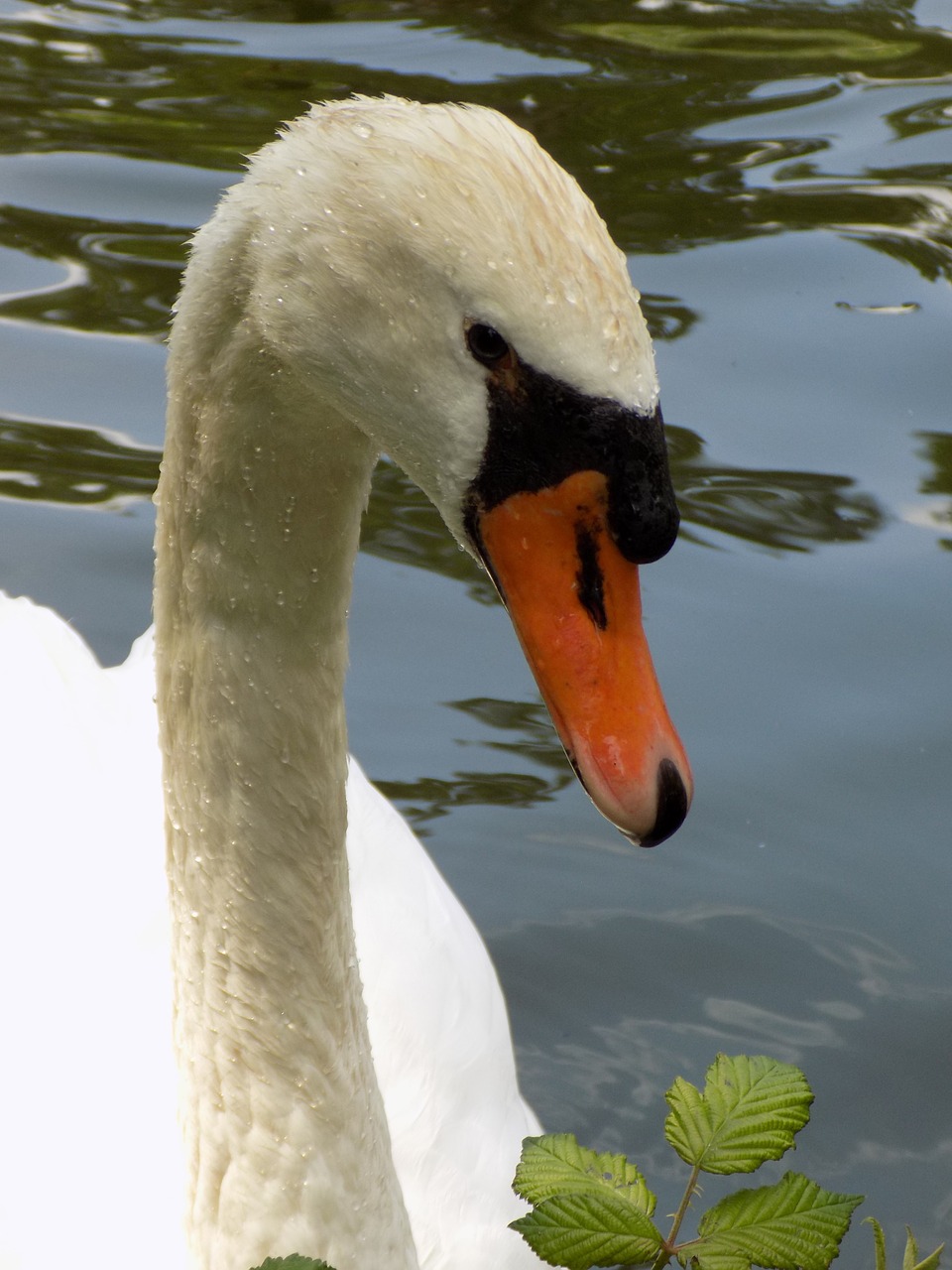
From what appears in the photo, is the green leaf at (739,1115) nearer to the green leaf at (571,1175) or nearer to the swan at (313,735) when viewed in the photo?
the green leaf at (571,1175)

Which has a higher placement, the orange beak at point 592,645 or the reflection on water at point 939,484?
the orange beak at point 592,645

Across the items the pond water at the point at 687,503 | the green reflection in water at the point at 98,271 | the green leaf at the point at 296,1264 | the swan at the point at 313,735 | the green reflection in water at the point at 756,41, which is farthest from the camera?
the green reflection in water at the point at 756,41

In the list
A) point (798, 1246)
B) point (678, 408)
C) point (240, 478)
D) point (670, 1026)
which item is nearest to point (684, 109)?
point (678, 408)

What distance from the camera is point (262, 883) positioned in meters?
2.68

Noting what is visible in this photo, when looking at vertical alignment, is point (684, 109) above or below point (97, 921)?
above

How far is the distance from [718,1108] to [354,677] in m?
2.92

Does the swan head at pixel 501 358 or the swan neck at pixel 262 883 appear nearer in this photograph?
the swan head at pixel 501 358

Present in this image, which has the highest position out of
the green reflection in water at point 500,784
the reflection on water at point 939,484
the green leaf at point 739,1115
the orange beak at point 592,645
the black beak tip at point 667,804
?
the orange beak at point 592,645

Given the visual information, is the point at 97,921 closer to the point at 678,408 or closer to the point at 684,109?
the point at 678,408

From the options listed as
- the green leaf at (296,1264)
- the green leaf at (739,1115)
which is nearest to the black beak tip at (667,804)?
the green leaf at (739,1115)

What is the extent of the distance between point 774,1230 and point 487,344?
38.1 inches

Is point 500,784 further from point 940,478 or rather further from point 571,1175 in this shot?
point 571,1175

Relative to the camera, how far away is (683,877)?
4.34 m

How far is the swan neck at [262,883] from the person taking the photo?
2463 mm
